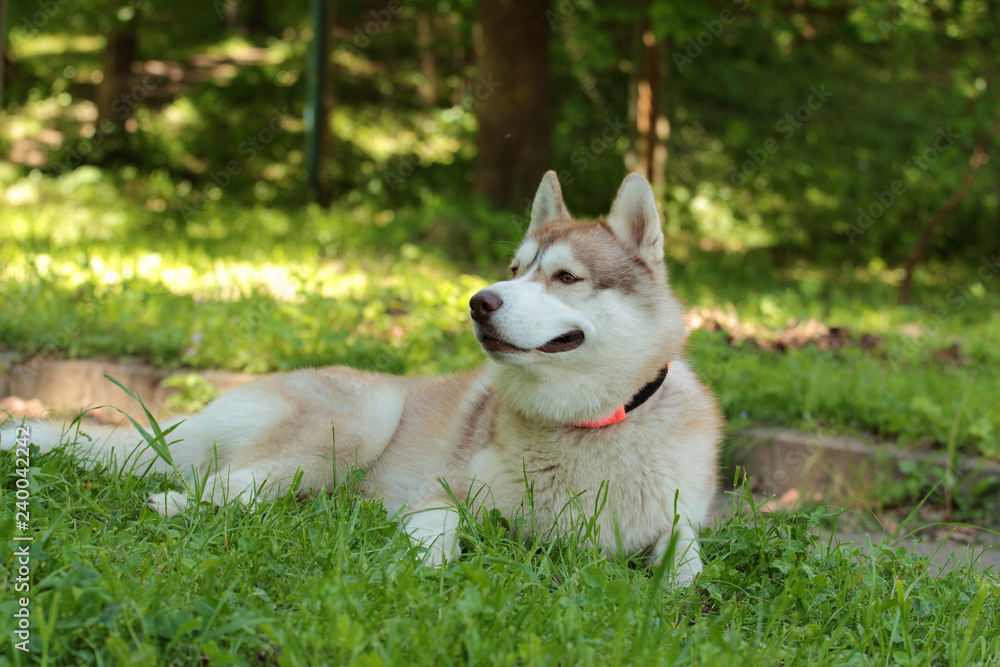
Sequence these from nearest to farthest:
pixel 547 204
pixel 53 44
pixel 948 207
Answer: pixel 547 204 → pixel 948 207 → pixel 53 44

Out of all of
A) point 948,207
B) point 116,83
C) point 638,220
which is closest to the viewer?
point 638,220

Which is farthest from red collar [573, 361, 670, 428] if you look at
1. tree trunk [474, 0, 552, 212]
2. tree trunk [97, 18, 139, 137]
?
tree trunk [97, 18, 139, 137]

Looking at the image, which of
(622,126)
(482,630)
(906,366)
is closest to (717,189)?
(622,126)

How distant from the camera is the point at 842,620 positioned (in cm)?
232

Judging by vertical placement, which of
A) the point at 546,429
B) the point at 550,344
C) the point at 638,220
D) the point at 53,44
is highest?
the point at 53,44

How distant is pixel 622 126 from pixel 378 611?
10.7 metres

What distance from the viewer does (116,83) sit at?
12.8 metres

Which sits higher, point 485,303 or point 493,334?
point 485,303

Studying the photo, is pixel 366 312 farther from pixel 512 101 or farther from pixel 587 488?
pixel 512 101

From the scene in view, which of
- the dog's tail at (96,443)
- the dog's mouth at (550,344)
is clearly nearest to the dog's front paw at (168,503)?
the dog's tail at (96,443)

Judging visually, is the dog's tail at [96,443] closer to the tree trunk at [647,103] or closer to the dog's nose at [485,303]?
the dog's nose at [485,303]

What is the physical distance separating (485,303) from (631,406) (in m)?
0.68

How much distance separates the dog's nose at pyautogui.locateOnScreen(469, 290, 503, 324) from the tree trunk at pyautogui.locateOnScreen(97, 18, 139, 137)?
39.0 ft

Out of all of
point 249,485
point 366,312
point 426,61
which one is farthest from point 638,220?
point 426,61
